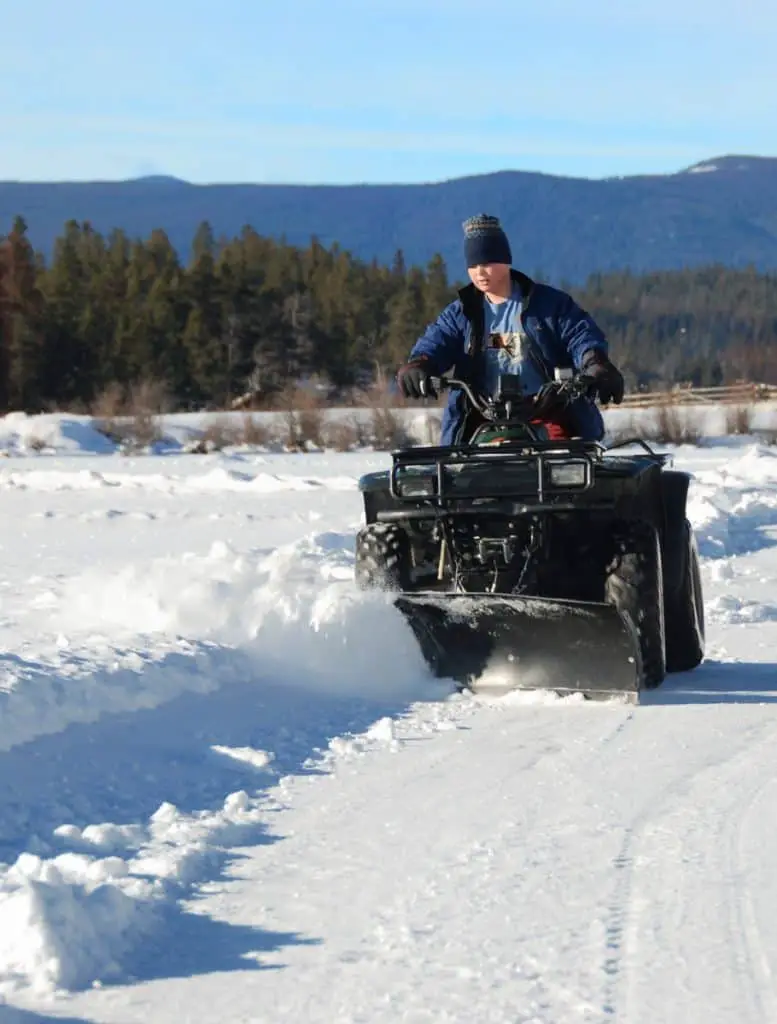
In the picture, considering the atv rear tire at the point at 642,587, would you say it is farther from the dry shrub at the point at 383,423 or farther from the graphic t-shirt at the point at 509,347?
the dry shrub at the point at 383,423

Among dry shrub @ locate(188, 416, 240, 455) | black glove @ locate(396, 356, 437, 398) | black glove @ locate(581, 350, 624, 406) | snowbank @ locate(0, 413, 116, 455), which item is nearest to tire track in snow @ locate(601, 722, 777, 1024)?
black glove @ locate(581, 350, 624, 406)

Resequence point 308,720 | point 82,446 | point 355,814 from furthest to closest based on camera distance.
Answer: point 82,446 → point 308,720 → point 355,814

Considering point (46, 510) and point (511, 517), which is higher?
point (511, 517)

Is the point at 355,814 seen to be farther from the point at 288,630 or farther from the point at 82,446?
the point at 82,446

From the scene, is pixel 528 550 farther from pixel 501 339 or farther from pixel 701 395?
pixel 701 395

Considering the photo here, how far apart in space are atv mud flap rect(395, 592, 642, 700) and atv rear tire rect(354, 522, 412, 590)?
0.32 m

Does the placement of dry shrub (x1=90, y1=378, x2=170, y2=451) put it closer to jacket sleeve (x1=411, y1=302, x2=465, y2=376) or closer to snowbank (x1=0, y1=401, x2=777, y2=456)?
snowbank (x1=0, y1=401, x2=777, y2=456)

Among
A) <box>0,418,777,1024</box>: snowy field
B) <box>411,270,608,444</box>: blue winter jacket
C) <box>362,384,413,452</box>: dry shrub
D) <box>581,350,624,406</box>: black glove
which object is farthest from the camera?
<box>362,384,413,452</box>: dry shrub

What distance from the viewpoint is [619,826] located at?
5.03 m

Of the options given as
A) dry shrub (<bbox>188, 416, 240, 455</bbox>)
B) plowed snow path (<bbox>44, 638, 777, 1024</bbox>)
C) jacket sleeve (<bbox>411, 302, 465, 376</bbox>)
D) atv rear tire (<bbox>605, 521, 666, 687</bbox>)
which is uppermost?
jacket sleeve (<bbox>411, 302, 465, 376</bbox>)

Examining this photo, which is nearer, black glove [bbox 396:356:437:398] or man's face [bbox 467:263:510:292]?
black glove [bbox 396:356:437:398]

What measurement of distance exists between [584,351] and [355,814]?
320cm

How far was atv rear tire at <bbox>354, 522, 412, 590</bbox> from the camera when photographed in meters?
7.84

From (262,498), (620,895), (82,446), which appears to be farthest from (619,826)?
(82,446)
